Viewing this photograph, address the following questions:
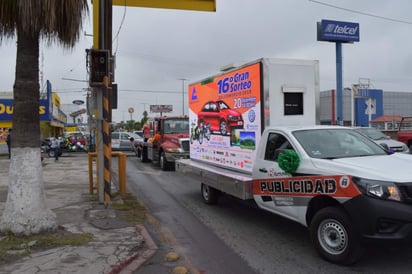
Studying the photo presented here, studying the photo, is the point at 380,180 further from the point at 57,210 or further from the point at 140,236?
the point at 57,210

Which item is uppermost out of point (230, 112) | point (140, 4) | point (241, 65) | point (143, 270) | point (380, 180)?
point (140, 4)

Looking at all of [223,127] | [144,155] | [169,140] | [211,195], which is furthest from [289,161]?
[144,155]

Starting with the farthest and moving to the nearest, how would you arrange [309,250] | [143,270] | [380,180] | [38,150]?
1. [38,150]
2. [309,250]
3. [143,270]
4. [380,180]

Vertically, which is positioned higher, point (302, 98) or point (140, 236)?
point (302, 98)

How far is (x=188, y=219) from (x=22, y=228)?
3158 millimetres

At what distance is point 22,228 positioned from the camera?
6.50 metres

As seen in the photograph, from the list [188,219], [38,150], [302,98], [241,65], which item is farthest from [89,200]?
[302,98]

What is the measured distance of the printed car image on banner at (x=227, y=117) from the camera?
8.10m

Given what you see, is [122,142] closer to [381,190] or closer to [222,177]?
[222,177]

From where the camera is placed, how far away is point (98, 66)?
9164 mm

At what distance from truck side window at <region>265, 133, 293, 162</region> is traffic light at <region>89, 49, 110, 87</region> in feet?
13.1

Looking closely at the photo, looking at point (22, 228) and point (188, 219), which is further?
point (188, 219)

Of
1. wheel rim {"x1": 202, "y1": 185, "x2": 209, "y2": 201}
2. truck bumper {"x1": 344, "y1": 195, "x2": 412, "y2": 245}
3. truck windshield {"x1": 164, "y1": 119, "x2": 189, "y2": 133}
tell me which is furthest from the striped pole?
truck windshield {"x1": 164, "y1": 119, "x2": 189, "y2": 133}

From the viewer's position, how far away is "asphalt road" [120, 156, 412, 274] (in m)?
5.50
